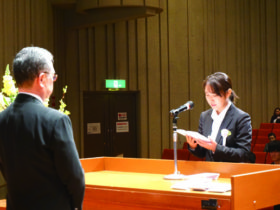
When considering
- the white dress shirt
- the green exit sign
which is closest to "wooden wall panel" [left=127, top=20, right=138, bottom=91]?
the green exit sign

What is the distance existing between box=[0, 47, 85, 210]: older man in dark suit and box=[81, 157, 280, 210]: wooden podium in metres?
0.75

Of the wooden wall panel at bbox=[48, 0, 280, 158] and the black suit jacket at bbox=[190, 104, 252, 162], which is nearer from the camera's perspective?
the black suit jacket at bbox=[190, 104, 252, 162]

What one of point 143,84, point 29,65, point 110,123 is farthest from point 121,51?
point 29,65

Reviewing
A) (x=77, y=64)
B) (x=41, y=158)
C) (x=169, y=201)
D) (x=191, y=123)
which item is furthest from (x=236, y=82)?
(x=41, y=158)

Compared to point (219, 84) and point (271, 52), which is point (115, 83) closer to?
point (271, 52)

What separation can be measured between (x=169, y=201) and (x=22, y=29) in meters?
5.72

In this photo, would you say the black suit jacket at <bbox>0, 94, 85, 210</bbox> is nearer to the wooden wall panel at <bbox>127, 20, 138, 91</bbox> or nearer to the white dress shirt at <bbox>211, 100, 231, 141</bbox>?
the white dress shirt at <bbox>211, 100, 231, 141</bbox>

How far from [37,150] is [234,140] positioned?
1.62 m

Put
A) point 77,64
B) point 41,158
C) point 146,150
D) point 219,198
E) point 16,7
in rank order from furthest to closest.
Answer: point 146,150
point 77,64
point 16,7
point 219,198
point 41,158

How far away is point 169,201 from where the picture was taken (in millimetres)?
2480

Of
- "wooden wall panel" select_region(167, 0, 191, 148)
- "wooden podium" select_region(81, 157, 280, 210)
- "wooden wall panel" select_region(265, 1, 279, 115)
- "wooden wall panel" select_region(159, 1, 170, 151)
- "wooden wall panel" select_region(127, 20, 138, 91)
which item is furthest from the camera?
"wooden wall panel" select_region(265, 1, 279, 115)

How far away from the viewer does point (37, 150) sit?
1.79 metres

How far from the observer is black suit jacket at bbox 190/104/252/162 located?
116 inches

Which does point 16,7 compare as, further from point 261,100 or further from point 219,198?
point 261,100
